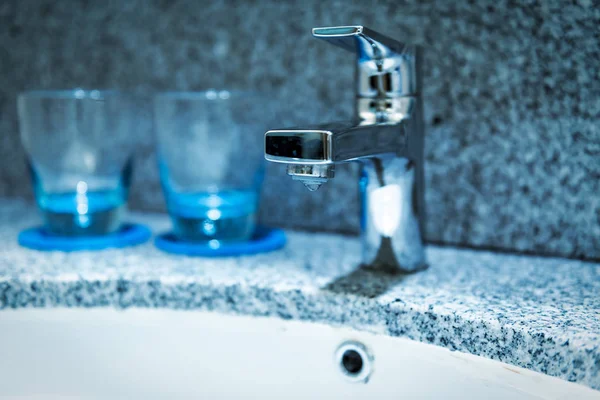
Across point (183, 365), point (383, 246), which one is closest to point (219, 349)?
point (183, 365)

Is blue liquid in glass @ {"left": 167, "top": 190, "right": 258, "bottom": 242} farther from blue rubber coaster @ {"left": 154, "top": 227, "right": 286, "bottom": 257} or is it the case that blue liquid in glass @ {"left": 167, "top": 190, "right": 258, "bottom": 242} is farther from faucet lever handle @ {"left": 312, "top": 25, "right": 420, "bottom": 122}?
faucet lever handle @ {"left": 312, "top": 25, "right": 420, "bottom": 122}

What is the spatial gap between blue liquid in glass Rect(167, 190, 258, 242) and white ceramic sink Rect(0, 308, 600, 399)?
0.33 feet

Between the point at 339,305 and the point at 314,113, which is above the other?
the point at 314,113

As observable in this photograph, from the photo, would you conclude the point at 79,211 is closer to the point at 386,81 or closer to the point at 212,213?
the point at 212,213

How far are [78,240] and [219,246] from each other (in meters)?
0.13

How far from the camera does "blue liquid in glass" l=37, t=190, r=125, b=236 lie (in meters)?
0.61

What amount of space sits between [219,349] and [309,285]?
89 mm

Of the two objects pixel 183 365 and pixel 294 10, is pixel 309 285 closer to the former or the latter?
pixel 183 365

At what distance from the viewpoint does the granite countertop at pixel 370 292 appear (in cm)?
40

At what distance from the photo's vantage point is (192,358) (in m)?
0.51

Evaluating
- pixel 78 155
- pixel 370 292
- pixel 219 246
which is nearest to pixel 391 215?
pixel 370 292

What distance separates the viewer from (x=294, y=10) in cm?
63

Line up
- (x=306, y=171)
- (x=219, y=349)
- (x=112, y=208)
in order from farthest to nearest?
(x=112, y=208) < (x=219, y=349) < (x=306, y=171)

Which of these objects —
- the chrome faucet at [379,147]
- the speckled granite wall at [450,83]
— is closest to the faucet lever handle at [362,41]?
the chrome faucet at [379,147]
